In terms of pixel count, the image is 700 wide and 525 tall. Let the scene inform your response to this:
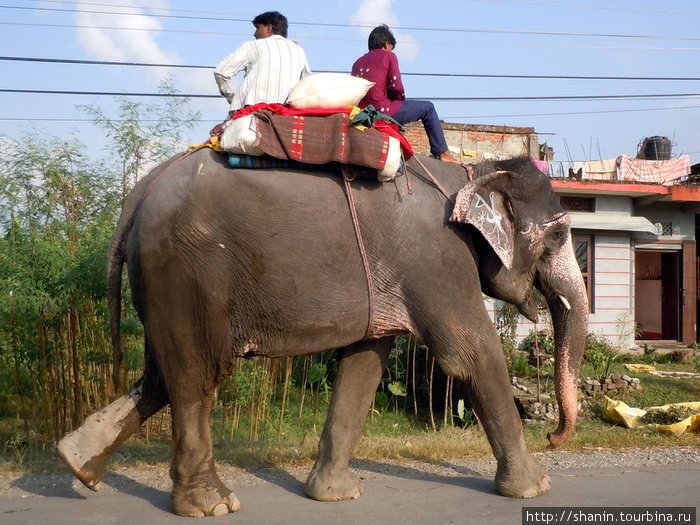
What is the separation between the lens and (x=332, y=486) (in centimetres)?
432

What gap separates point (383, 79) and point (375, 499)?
3005 mm

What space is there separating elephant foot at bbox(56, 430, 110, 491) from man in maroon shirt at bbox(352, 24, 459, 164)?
3039 millimetres

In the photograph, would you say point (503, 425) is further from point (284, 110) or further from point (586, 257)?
point (586, 257)

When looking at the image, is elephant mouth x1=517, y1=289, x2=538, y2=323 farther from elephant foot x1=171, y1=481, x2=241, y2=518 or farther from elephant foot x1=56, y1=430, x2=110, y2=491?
elephant foot x1=56, y1=430, x2=110, y2=491

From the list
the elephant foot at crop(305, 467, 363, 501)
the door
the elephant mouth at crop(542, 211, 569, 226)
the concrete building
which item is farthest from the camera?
the door

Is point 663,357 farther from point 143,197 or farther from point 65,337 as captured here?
point 143,197

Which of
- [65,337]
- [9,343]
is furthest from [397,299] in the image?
[9,343]

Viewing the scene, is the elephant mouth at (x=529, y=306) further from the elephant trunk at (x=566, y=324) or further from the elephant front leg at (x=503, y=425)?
the elephant front leg at (x=503, y=425)

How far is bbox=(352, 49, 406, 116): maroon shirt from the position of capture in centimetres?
544

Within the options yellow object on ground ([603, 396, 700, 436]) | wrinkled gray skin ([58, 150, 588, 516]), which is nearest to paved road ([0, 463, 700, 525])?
wrinkled gray skin ([58, 150, 588, 516])

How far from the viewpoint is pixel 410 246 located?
13.5ft

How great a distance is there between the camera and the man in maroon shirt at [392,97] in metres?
5.43

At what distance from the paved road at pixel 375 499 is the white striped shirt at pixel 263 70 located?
2.43 m

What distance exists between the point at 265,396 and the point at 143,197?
4.07 m
